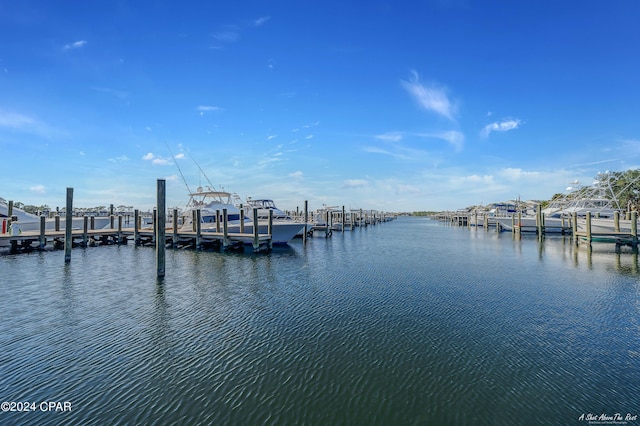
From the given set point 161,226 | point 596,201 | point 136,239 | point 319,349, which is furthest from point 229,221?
point 596,201

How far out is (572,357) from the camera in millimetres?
6562

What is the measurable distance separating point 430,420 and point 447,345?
2.86 meters

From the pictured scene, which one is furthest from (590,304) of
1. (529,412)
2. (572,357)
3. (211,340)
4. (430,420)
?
(211,340)

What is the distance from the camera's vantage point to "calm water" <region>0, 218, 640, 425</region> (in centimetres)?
492

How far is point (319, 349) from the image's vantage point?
694 centimetres

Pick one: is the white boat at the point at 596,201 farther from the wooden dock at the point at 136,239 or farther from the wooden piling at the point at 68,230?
the wooden piling at the point at 68,230

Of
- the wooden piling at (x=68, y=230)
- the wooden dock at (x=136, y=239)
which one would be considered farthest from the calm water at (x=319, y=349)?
the wooden dock at (x=136, y=239)

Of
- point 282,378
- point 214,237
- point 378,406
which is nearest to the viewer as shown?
point 378,406

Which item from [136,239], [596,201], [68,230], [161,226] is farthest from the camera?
[596,201]

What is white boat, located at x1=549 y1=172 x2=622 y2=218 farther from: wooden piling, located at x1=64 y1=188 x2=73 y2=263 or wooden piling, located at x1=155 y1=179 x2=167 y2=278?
wooden piling, located at x1=64 y1=188 x2=73 y2=263

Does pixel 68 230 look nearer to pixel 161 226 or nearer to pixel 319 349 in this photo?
pixel 161 226

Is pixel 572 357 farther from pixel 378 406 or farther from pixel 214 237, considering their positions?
pixel 214 237

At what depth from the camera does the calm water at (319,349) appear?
4918mm

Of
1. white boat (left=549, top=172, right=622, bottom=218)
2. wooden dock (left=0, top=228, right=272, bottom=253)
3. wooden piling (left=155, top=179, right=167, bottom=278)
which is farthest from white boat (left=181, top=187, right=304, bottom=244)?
white boat (left=549, top=172, right=622, bottom=218)
